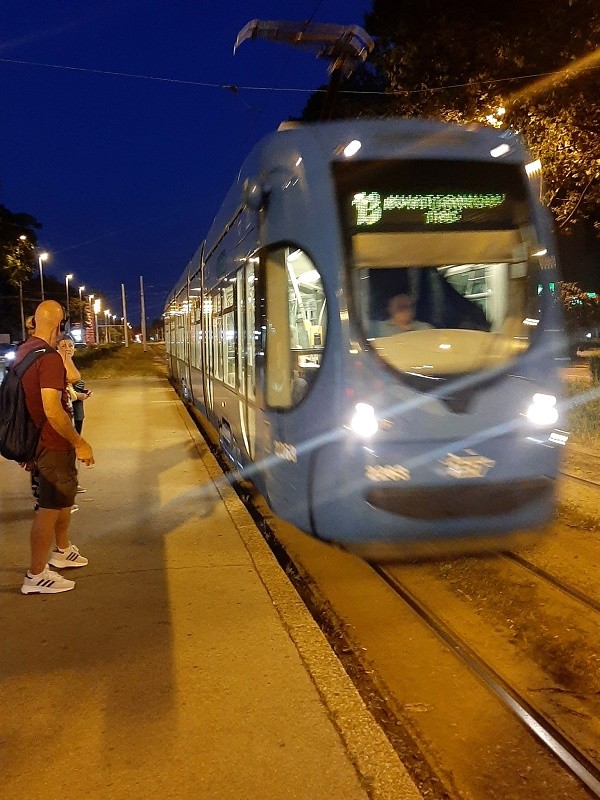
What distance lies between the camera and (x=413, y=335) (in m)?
5.49

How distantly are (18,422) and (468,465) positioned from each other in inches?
121

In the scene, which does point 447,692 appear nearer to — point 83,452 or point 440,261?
point 83,452

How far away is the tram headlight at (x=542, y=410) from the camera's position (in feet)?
18.3

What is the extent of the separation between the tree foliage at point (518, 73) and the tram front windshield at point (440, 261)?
16.8ft

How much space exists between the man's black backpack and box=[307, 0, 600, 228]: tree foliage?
7.73m

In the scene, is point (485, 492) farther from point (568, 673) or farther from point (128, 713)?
point (128, 713)

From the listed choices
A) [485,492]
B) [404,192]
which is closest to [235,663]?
[485,492]

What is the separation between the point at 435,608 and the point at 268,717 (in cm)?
218

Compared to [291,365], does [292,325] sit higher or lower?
higher

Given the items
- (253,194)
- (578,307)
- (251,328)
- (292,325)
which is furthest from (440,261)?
(578,307)

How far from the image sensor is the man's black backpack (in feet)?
16.4

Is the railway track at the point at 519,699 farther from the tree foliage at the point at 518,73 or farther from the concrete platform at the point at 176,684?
the tree foliage at the point at 518,73

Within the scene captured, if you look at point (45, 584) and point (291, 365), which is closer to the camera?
point (45, 584)

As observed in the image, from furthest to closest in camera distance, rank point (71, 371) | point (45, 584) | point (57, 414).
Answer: point (71, 371) → point (45, 584) → point (57, 414)
